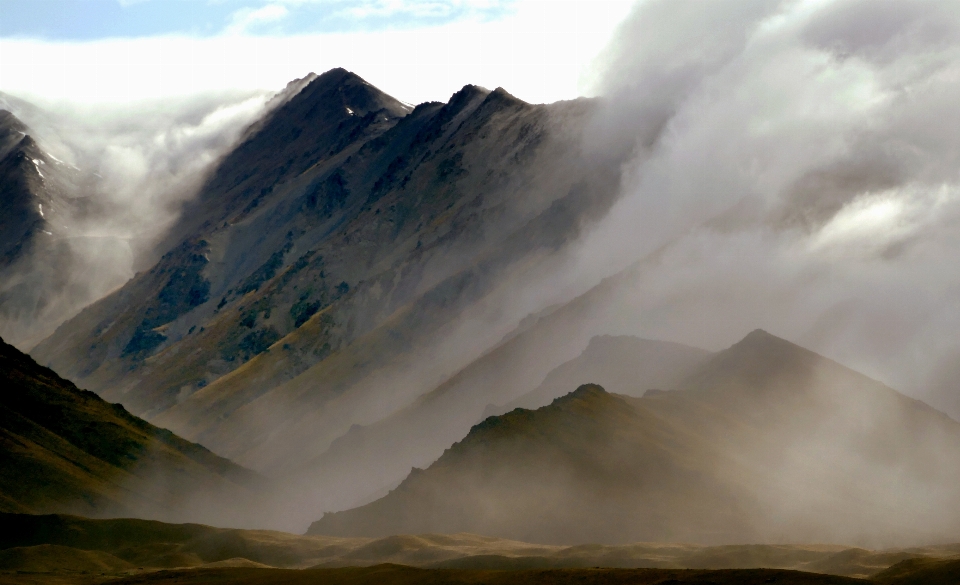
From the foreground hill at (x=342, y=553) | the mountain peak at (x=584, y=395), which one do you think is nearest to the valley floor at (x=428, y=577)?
the foreground hill at (x=342, y=553)

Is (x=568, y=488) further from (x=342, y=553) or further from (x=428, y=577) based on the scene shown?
(x=428, y=577)

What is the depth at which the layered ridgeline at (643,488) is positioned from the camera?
145 meters

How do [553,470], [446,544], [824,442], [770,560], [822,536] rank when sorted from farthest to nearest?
1. [824,442]
2. [553,470]
3. [822,536]
4. [446,544]
5. [770,560]

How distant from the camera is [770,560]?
374ft

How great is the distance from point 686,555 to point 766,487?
4792 centimetres

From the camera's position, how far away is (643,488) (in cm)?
15400

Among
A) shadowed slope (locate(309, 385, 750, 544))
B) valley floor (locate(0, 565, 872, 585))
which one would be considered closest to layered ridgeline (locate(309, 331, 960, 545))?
shadowed slope (locate(309, 385, 750, 544))

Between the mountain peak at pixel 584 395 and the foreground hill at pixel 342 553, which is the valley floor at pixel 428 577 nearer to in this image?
the foreground hill at pixel 342 553

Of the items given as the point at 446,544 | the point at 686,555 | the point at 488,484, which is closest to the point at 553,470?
the point at 488,484

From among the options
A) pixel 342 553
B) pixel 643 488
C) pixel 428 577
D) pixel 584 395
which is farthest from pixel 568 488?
pixel 428 577

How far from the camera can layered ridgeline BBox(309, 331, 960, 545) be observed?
5723 inches

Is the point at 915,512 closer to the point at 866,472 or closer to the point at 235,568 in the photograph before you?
the point at 866,472

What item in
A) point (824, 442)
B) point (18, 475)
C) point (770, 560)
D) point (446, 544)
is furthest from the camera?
point (824, 442)

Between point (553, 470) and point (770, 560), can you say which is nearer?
point (770, 560)
